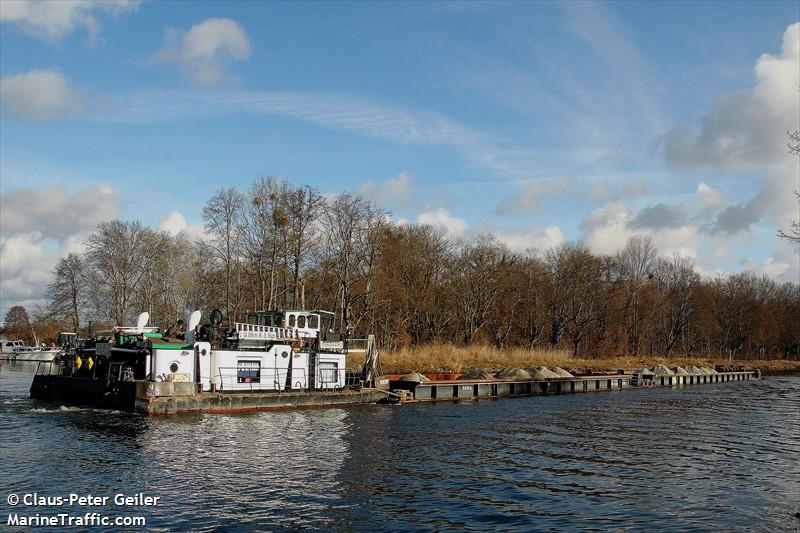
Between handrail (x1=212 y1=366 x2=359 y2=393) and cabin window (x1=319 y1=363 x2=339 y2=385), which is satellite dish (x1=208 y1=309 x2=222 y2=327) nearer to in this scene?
handrail (x1=212 y1=366 x2=359 y2=393)

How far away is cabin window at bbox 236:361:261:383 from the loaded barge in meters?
0.05

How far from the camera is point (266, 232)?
6391cm

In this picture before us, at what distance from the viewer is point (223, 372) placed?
3441cm

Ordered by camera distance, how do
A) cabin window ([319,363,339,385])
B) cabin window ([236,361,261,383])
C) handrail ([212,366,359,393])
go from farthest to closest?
cabin window ([319,363,339,385]) → cabin window ([236,361,261,383]) → handrail ([212,366,359,393])

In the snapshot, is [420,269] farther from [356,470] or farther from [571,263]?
[356,470]

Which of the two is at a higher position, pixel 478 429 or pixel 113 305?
pixel 113 305

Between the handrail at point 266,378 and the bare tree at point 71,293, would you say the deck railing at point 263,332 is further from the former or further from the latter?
the bare tree at point 71,293

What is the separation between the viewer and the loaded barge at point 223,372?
105 feet

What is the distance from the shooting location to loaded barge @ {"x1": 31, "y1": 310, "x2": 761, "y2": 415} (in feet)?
105

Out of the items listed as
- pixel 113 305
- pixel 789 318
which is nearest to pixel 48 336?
pixel 113 305

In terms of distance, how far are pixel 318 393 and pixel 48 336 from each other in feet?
353

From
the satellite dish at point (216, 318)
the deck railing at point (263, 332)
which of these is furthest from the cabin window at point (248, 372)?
the satellite dish at point (216, 318)

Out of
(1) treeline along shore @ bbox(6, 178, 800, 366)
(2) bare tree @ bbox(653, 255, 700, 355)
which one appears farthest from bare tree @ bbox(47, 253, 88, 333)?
(2) bare tree @ bbox(653, 255, 700, 355)

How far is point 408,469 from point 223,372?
630 inches
